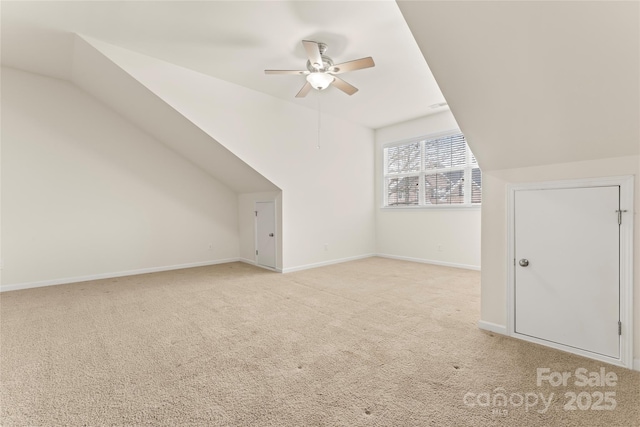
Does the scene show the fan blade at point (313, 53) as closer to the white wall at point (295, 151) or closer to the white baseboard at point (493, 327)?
the white wall at point (295, 151)

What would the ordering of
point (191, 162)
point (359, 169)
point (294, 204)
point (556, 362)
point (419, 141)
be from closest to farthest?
point (556, 362)
point (294, 204)
point (191, 162)
point (419, 141)
point (359, 169)

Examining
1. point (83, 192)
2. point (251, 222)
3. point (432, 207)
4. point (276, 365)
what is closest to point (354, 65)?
point (276, 365)

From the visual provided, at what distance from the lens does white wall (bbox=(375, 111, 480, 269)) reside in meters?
5.12

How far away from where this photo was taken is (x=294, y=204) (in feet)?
16.7

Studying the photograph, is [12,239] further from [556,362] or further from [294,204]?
[556,362]

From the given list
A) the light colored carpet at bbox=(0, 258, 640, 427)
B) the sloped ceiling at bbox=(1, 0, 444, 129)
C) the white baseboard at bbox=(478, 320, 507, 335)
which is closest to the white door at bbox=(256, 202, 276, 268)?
the light colored carpet at bbox=(0, 258, 640, 427)

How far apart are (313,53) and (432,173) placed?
381 centimetres

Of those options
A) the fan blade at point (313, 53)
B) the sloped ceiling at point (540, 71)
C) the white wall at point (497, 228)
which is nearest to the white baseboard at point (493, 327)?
the white wall at point (497, 228)

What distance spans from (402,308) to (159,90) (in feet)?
13.1

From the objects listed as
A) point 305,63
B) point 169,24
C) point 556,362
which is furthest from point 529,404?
point 169,24

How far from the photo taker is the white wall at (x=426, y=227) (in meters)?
5.12

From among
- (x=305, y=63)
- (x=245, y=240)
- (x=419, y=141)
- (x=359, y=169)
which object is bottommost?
(x=245, y=240)

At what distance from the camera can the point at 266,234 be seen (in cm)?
534

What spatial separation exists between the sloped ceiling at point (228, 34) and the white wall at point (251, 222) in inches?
77.4
